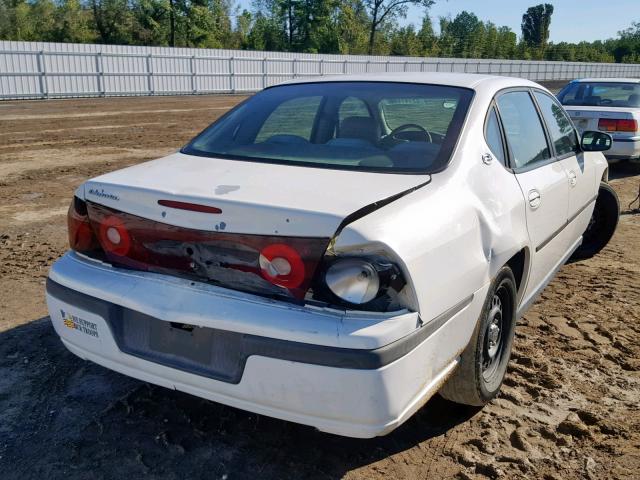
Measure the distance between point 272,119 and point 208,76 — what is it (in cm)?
3032

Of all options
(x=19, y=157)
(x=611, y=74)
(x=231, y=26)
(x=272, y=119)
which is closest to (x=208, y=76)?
(x=19, y=157)

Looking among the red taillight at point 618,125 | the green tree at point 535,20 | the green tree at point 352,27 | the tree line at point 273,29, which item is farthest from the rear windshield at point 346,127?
the green tree at point 535,20

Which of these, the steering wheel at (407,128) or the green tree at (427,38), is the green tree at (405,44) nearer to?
the green tree at (427,38)

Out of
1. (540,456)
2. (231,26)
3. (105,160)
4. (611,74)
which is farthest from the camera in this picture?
(231,26)

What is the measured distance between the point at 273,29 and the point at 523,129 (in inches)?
2524

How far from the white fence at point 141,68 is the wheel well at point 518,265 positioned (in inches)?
779

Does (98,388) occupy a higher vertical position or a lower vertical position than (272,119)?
lower

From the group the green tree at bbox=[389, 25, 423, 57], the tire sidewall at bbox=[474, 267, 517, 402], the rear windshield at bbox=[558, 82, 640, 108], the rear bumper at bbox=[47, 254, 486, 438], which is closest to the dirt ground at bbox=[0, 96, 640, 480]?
the tire sidewall at bbox=[474, 267, 517, 402]

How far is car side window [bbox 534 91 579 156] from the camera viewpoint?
4.14m

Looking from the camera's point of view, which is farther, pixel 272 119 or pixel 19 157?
pixel 19 157

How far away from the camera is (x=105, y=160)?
1042cm

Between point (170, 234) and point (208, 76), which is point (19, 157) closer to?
point (170, 234)

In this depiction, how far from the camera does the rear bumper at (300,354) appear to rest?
210cm

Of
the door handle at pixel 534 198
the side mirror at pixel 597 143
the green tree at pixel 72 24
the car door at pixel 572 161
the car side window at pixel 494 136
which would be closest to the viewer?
the car side window at pixel 494 136
